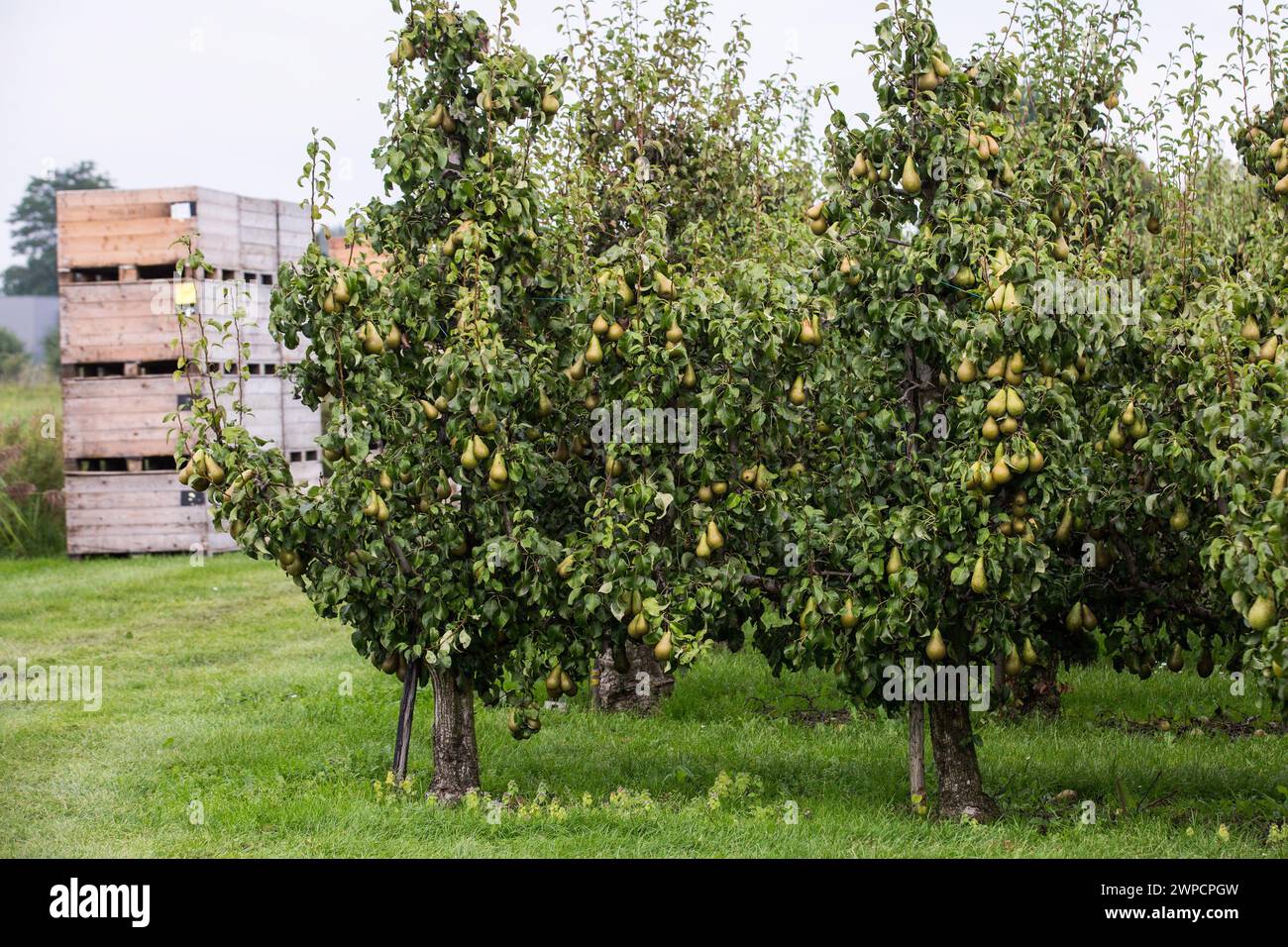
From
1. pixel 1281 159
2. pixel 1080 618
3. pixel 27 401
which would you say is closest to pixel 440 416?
pixel 1080 618

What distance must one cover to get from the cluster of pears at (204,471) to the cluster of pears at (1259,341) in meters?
5.15

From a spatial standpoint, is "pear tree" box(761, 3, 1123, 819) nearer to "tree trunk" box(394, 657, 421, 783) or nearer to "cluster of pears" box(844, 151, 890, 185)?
"cluster of pears" box(844, 151, 890, 185)

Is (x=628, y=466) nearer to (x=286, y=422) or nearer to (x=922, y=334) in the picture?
(x=922, y=334)

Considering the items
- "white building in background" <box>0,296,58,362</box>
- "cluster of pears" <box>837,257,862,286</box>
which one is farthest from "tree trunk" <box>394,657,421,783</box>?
"white building in background" <box>0,296,58,362</box>

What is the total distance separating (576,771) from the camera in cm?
810

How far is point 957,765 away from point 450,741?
9.54 feet

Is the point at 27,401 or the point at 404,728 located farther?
the point at 27,401

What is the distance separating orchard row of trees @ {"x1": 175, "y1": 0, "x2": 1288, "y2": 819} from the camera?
6.39 m

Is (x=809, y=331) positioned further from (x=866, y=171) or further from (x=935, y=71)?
(x=935, y=71)

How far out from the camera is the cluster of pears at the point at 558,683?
275 inches

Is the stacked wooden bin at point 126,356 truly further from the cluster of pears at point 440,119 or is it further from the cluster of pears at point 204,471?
the cluster of pears at point 204,471

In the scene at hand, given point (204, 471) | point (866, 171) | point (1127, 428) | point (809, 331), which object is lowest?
point (204, 471)

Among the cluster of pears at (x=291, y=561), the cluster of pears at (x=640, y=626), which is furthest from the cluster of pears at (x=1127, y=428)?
the cluster of pears at (x=291, y=561)
